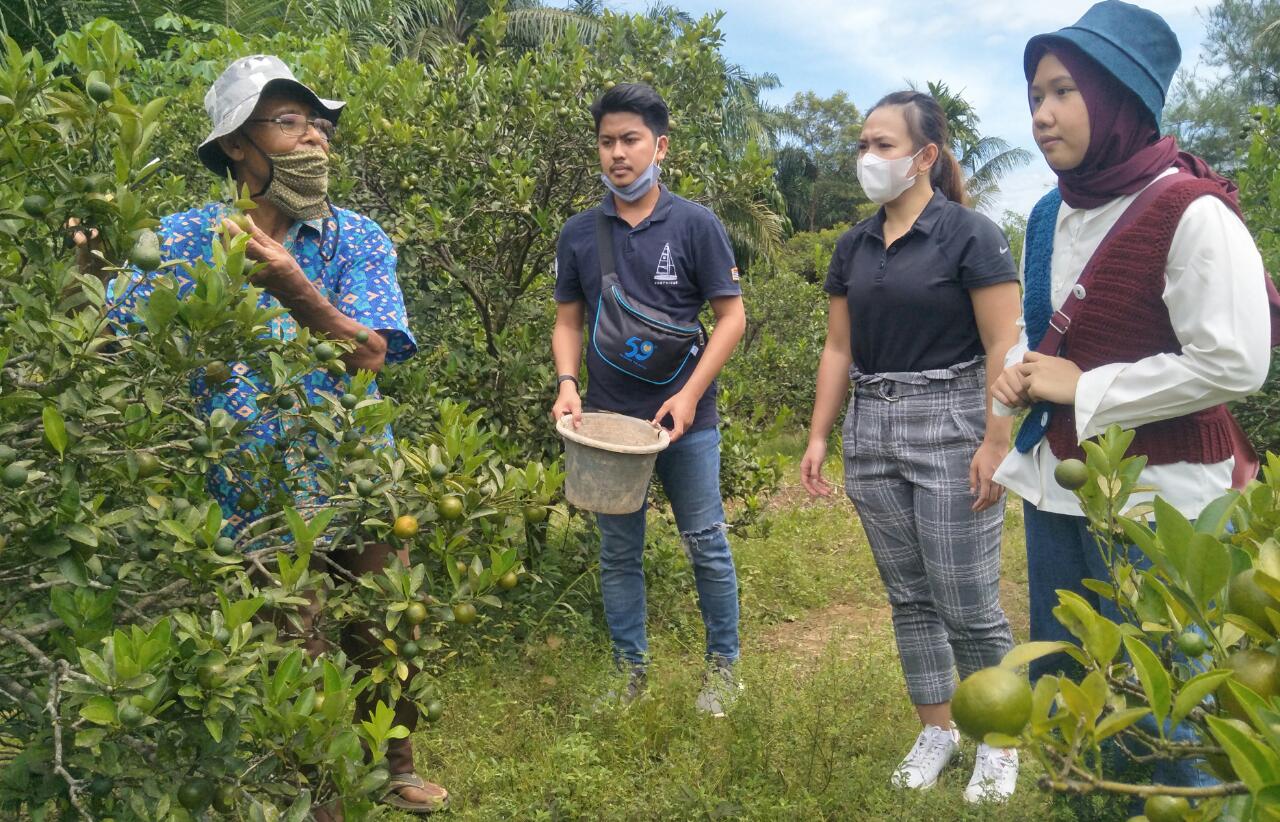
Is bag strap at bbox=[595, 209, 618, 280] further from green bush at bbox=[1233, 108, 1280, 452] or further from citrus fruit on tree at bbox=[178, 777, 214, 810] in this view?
Result: green bush at bbox=[1233, 108, 1280, 452]

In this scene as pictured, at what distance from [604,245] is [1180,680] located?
2.47 m

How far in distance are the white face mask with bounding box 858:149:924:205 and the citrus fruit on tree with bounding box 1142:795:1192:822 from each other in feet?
7.13

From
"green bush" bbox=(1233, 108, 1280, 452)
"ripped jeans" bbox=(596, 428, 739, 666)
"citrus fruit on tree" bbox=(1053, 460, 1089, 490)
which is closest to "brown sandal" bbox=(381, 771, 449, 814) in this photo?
"ripped jeans" bbox=(596, 428, 739, 666)

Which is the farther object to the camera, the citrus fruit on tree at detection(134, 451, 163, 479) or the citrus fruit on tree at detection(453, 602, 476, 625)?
the citrus fruit on tree at detection(453, 602, 476, 625)

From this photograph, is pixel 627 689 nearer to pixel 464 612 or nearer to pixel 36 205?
pixel 464 612

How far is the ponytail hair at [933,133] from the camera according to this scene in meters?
2.85

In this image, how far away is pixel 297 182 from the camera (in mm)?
2354

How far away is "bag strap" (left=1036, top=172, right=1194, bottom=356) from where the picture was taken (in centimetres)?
203

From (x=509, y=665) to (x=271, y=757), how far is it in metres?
2.34

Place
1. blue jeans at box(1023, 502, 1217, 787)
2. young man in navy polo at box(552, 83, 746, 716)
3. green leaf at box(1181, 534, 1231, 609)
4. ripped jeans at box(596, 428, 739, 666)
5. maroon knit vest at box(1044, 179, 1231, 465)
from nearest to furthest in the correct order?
1. green leaf at box(1181, 534, 1231, 609)
2. maroon knit vest at box(1044, 179, 1231, 465)
3. blue jeans at box(1023, 502, 1217, 787)
4. young man in navy polo at box(552, 83, 746, 716)
5. ripped jeans at box(596, 428, 739, 666)

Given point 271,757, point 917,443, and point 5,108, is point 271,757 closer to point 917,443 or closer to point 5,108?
point 5,108

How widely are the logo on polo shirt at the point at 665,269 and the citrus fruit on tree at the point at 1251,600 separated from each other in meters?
2.36

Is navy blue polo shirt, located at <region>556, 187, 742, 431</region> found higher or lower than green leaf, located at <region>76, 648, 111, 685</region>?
higher

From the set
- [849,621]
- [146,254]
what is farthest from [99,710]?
[849,621]
